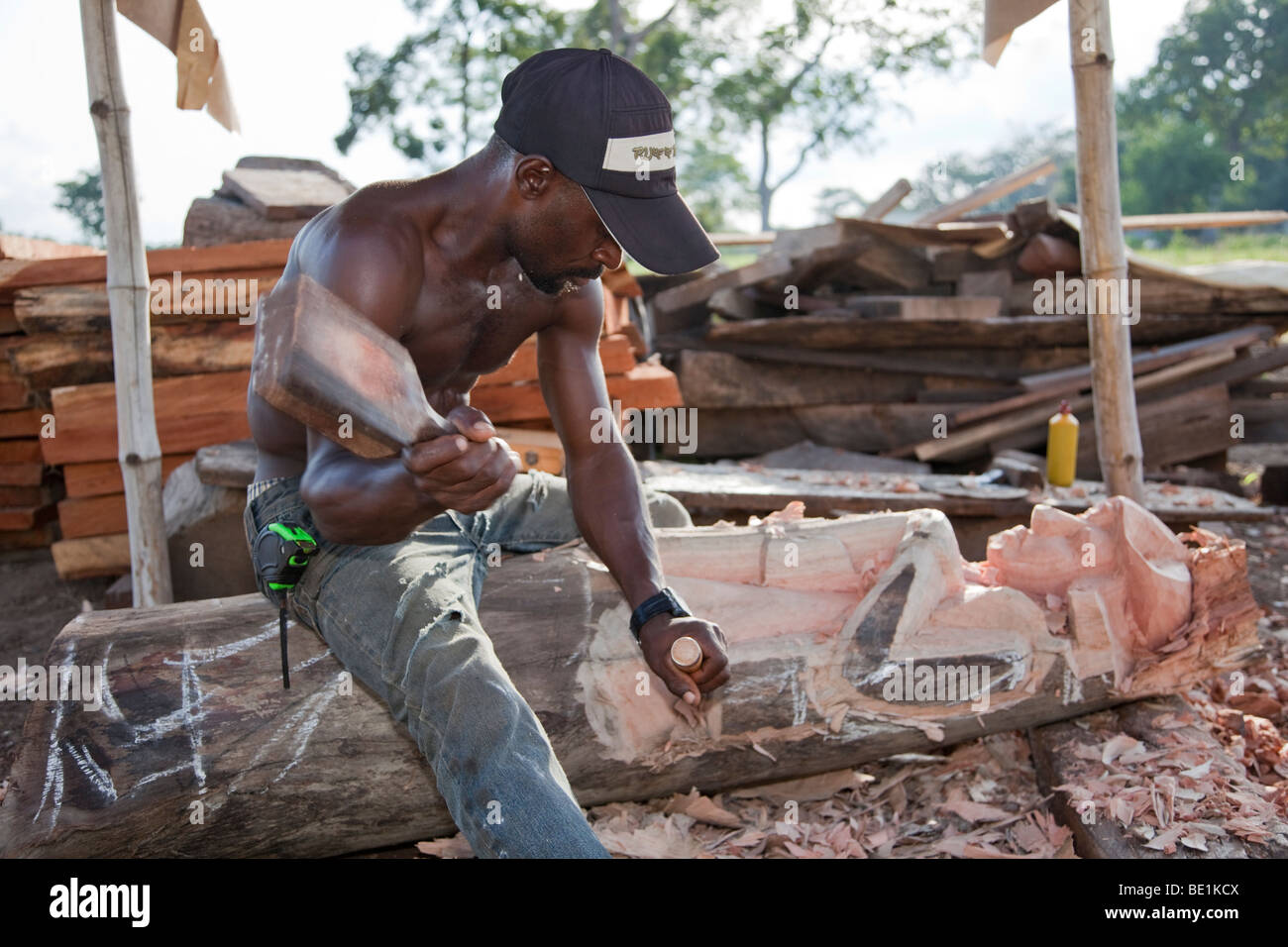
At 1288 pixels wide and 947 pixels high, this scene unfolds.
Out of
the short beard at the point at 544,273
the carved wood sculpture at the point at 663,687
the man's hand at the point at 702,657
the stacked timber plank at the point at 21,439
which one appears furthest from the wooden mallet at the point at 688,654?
the stacked timber plank at the point at 21,439

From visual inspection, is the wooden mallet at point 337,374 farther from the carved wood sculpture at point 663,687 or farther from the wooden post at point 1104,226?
the wooden post at point 1104,226

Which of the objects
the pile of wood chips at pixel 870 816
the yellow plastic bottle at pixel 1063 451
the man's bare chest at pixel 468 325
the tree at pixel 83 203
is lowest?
the pile of wood chips at pixel 870 816

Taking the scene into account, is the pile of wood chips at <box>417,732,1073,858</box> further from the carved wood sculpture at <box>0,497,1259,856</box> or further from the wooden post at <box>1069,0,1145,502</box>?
the wooden post at <box>1069,0,1145,502</box>

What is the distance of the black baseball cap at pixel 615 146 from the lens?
2.05 m

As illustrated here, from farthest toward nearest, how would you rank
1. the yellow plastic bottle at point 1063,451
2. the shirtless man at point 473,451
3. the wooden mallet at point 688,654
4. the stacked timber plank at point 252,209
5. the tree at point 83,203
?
the tree at point 83,203 → the yellow plastic bottle at point 1063,451 → the stacked timber plank at point 252,209 → the wooden mallet at point 688,654 → the shirtless man at point 473,451

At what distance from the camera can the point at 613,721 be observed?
2.38m

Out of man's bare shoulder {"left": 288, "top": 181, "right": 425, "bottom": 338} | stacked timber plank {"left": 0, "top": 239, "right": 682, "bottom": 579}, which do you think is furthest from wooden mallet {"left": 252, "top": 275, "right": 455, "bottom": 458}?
stacked timber plank {"left": 0, "top": 239, "right": 682, "bottom": 579}

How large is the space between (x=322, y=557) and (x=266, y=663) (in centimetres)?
28

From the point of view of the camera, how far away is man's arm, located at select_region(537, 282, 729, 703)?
7.98 ft

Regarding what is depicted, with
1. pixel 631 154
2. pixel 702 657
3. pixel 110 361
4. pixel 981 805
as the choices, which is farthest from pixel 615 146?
pixel 110 361

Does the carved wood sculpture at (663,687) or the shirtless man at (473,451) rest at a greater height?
the shirtless man at (473,451)

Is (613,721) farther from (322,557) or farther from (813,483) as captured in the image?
(813,483)

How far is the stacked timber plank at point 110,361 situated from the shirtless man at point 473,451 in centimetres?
202
